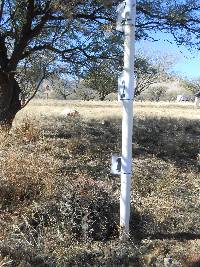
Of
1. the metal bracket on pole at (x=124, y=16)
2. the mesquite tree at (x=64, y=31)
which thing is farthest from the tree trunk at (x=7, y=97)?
the metal bracket on pole at (x=124, y=16)

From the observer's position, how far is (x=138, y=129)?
13391mm

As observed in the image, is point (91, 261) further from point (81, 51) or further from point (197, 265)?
point (81, 51)

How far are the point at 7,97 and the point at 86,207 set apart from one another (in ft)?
16.8

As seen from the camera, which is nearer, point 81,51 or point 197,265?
point 197,265

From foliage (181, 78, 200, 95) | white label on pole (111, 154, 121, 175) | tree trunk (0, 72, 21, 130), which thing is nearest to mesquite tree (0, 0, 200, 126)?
tree trunk (0, 72, 21, 130)

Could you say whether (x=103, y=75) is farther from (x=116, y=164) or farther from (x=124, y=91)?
(x=116, y=164)

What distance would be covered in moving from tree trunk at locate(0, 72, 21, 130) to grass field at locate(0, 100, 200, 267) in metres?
1.33

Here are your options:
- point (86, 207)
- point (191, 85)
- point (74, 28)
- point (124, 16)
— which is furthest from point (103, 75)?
point (191, 85)

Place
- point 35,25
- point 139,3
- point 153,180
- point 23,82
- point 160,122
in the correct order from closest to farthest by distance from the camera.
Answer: point 153,180
point 139,3
point 35,25
point 23,82
point 160,122

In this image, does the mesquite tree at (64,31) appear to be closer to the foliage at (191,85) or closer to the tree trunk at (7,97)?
the tree trunk at (7,97)

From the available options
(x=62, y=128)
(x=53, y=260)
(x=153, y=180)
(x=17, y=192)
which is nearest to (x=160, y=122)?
(x=62, y=128)

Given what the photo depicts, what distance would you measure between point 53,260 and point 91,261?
47cm

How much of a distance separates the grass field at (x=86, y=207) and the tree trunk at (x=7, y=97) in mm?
1328

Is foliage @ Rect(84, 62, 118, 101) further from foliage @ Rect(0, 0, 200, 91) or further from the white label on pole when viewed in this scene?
the white label on pole
